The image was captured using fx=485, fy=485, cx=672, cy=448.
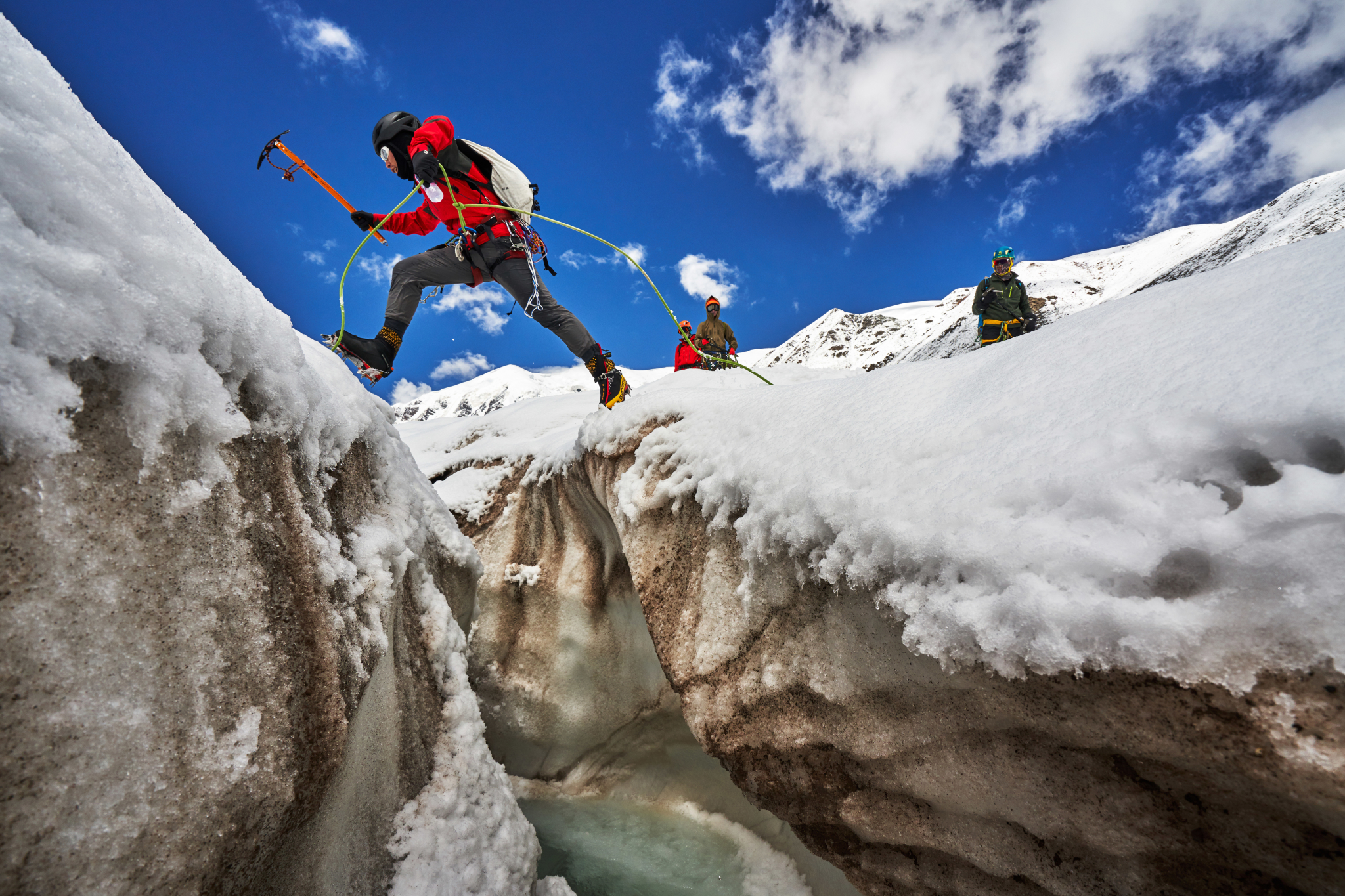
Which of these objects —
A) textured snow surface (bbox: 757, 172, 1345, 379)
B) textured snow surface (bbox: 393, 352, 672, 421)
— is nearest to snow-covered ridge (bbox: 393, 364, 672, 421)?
textured snow surface (bbox: 393, 352, 672, 421)

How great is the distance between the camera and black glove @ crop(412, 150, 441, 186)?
10.3 feet

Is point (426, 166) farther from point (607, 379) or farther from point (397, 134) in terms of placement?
point (607, 379)

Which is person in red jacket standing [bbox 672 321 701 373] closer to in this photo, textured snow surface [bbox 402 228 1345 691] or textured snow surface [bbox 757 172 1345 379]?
textured snow surface [bbox 757 172 1345 379]

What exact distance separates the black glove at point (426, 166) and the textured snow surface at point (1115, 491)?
302 cm

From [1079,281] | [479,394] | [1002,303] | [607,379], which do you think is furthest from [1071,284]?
[479,394]

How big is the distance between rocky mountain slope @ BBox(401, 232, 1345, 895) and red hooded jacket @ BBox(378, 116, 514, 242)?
2.54 m

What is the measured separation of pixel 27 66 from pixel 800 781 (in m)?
2.90

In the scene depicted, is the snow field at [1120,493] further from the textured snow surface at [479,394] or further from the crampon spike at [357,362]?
the textured snow surface at [479,394]

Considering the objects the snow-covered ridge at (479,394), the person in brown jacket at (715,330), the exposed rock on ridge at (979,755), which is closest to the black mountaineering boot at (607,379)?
the exposed rock on ridge at (979,755)

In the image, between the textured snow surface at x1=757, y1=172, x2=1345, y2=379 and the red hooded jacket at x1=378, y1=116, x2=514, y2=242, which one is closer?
the red hooded jacket at x1=378, y1=116, x2=514, y2=242

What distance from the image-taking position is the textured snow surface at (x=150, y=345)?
0.91 m

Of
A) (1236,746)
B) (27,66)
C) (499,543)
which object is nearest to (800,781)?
(1236,746)

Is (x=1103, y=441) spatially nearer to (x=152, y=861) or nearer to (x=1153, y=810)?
(x=1153, y=810)

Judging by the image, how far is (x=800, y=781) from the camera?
1835mm
